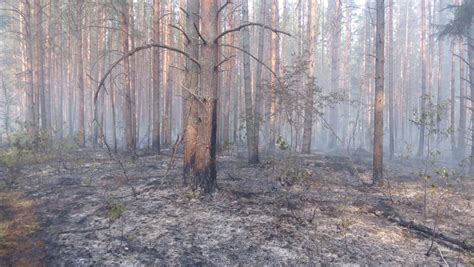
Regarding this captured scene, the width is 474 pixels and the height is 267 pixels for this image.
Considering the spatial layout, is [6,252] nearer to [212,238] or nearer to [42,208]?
[42,208]

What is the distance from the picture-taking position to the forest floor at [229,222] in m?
5.34

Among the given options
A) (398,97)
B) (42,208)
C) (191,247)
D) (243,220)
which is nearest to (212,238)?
(191,247)

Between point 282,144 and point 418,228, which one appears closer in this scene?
point 418,228

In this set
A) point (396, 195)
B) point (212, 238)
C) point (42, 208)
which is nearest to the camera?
point (212, 238)

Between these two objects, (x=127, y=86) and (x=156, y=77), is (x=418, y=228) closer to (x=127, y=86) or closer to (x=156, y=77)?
(x=127, y=86)

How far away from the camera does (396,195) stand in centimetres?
921

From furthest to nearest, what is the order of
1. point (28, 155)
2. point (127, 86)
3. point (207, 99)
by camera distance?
point (127, 86) → point (28, 155) → point (207, 99)

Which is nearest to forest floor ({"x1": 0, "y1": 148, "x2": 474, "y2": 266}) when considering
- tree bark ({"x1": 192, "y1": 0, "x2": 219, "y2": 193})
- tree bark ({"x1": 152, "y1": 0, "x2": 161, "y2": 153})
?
tree bark ({"x1": 192, "y1": 0, "x2": 219, "y2": 193})

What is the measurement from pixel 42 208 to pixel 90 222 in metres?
1.49

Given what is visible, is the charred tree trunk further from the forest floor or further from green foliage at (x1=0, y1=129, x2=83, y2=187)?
green foliage at (x1=0, y1=129, x2=83, y2=187)

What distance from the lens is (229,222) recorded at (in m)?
6.58

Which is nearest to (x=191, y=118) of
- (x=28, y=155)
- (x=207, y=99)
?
(x=207, y=99)

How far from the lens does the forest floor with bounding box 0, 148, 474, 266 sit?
5336 millimetres

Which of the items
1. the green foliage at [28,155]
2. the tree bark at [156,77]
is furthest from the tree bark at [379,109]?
the green foliage at [28,155]
